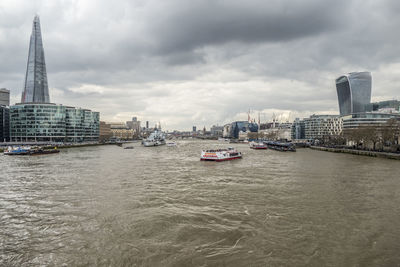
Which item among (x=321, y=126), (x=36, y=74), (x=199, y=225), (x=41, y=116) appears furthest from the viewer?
(x=321, y=126)

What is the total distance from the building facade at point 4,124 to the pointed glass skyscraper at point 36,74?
13.2 meters

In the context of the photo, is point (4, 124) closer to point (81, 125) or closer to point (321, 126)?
point (81, 125)

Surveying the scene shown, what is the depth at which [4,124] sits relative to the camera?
458ft

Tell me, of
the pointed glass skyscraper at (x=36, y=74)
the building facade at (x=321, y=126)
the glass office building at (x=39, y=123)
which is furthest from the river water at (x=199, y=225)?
the building facade at (x=321, y=126)

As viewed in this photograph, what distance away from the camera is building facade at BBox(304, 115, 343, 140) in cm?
17426

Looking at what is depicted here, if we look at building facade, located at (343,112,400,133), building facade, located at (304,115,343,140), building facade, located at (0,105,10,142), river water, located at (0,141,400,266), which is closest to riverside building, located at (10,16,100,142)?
building facade, located at (0,105,10,142)

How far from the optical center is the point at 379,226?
567 inches

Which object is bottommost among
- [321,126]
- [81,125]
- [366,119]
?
[321,126]

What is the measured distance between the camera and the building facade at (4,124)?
13725 cm

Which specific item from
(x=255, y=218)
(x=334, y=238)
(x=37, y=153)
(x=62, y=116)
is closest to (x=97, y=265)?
(x=255, y=218)

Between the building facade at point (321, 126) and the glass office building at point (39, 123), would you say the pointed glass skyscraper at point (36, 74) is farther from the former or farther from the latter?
the building facade at point (321, 126)

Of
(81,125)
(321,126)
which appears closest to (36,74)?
(81,125)

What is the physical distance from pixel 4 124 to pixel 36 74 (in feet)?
122

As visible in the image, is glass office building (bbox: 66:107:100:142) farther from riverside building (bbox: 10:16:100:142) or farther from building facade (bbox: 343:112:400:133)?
building facade (bbox: 343:112:400:133)
